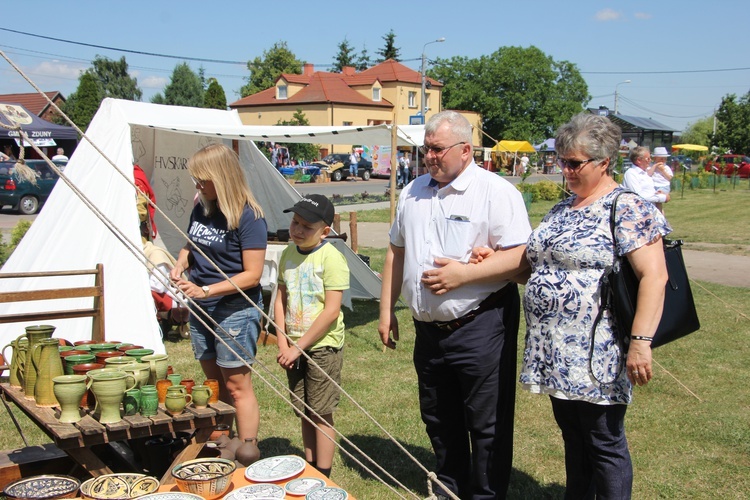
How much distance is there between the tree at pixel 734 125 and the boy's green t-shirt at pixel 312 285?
47700 mm

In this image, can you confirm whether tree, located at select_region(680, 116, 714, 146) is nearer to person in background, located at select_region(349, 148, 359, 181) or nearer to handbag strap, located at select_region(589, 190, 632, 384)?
person in background, located at select_region(349, 148, 359, 181)

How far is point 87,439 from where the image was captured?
A: 249 centimetres

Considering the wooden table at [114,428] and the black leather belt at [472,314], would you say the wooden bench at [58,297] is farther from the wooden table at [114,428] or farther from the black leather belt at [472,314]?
the black leather belt at [472,314]

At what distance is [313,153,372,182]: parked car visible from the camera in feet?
107

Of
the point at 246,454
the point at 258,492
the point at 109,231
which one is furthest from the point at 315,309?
the point at 109,231

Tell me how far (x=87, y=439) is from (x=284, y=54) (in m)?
63.3

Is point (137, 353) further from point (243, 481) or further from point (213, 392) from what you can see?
point (243, 481)

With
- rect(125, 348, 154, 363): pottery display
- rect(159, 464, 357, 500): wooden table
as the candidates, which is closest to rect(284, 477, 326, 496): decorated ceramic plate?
rect(159, 464, 357, 500): wooden table

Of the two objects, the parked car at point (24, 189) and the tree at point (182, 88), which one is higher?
the tree at point (182, 88)

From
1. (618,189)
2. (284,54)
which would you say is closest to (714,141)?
(284,54)

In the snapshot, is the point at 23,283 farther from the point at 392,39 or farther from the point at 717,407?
A: the point at 392,39

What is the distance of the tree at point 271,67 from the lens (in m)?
62.4

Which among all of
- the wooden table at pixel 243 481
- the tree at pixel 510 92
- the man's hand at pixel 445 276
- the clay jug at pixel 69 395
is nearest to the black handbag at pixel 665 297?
the man's hand at pixel 445 276

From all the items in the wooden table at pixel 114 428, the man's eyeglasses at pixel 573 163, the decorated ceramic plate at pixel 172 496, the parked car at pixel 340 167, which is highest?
the parked car at pixel 340 167
